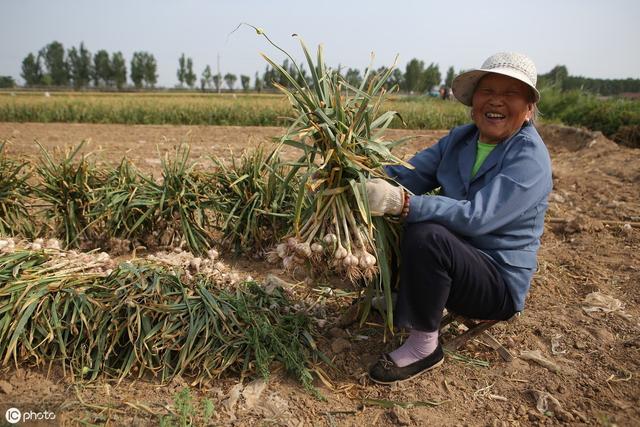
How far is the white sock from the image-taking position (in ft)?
6.04

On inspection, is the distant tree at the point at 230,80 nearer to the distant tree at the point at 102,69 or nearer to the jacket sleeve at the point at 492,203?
the distant tree at the point at 102,69

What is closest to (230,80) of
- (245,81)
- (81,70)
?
(245,81)

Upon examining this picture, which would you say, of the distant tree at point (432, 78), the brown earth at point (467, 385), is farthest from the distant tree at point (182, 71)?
the brown earth at point (467, 385)

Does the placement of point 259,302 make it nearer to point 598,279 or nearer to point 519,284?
point 519,284

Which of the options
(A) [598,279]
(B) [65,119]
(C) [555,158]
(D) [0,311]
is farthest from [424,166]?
(B) [65,119]

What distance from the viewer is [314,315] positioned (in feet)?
7.39

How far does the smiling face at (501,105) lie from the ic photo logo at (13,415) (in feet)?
6.57

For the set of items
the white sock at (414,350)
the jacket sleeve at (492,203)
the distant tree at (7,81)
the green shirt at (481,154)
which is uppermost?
the distant tree at (7,81)

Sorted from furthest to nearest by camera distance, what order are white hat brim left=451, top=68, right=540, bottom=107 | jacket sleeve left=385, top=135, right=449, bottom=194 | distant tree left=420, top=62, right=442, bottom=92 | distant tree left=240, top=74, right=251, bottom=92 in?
1. distant tree left=240, top=74, right=251, bottom=92
2. distant tree left=420, top=62, right=442, bottom=92
3. jacket sleeve left=385, top=135, right=449, bottom=194
4. white hat brim left=451, top=68, right=540, bottom=107

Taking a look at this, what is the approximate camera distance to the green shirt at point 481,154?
1.91 m

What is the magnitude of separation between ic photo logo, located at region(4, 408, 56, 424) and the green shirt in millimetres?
1808

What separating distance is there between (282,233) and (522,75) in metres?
1.71

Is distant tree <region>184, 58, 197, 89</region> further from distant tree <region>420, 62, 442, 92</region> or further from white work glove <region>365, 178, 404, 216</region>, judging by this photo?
white work glove <region>365, 178, 404, 216</region>

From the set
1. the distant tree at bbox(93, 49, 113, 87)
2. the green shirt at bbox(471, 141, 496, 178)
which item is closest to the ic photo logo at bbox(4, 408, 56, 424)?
the green shirt at bbox(471, 141, 496, 178)
